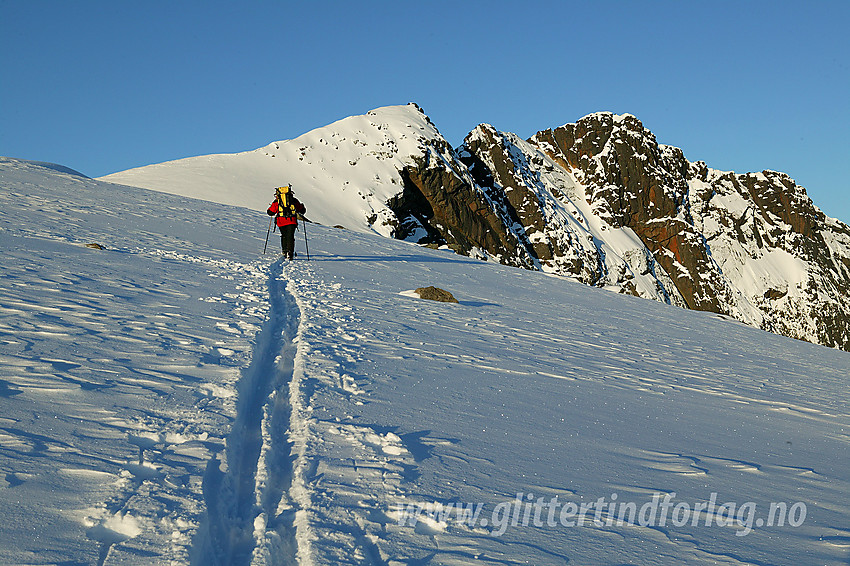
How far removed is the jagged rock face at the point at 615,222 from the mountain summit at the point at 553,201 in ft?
1.06

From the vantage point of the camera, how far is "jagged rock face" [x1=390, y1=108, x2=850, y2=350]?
310ft

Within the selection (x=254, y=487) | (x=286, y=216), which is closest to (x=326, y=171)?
(x=286, y=216)

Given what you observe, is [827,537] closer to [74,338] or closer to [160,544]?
[160,544]

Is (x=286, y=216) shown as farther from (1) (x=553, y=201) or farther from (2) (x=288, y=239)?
(1) (x=553, y=201)

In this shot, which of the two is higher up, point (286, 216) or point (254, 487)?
point (286, 216)

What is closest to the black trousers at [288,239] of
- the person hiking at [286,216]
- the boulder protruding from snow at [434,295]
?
the person hiking at [286,216]

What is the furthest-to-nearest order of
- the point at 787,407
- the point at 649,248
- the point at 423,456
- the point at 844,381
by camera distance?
the point at 649,248, the point at 844,381, the point at 787,407, the point at 423,456

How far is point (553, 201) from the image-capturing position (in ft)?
463

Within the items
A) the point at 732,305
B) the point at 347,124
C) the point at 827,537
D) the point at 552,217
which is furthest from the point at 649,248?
the point at 827,537

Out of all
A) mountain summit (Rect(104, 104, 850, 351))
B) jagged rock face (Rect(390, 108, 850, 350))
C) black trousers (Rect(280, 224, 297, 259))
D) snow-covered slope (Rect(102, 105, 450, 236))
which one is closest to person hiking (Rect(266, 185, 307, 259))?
black trousers (Rect(280, 224, 297, 259))

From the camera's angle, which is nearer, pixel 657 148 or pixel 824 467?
pixel 824 467

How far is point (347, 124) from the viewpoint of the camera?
311ft

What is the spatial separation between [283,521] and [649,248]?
173162 mm

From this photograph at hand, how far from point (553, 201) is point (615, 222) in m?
28.5
